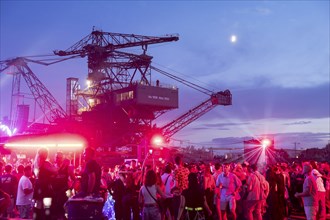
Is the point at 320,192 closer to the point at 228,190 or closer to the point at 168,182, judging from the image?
the point at 228,190

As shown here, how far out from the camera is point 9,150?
75.5 feet

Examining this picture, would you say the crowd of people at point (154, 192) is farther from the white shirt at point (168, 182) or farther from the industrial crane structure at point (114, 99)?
the industrial crane structure at point (114, 99)

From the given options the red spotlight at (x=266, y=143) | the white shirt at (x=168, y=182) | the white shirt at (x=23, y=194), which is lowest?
the white shirt at (x=23, y=194)

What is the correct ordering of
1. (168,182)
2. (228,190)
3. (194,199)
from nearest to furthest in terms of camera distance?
1. (194,199)
2. (168,182)
3. (228,190)

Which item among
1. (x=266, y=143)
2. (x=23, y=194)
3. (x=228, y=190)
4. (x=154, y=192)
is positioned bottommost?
(x=23, y=194)

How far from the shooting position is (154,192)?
859 centimetres

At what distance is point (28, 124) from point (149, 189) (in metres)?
65.3

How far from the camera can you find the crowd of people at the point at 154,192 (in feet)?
27.5

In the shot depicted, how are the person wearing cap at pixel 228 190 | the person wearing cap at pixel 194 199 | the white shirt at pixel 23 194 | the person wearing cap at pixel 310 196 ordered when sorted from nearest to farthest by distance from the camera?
the person wearing cap at pixel 194 199 < the white shirt at pixel 23 194 < the person wearing cap at pixel 310 196 < the person wearing cap at pixel 228 190

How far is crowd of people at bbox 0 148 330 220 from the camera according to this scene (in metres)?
8.39

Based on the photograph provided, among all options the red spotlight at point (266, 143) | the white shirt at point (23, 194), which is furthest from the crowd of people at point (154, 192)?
the red spotlight at point (266, 143)

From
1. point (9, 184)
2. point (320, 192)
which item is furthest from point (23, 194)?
point (320, 192)

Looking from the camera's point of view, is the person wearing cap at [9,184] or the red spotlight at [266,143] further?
the red spotlight at [266,143]

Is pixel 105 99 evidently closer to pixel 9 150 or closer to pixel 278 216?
pixel 9 150
